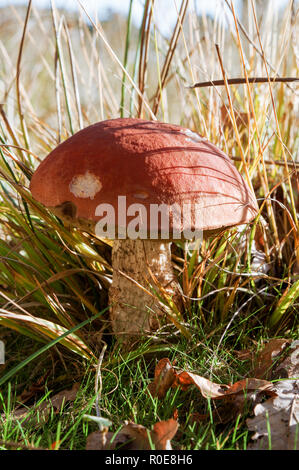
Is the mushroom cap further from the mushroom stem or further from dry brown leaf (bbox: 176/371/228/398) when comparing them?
dry brown leaf (bbox: 176/371/228/398)

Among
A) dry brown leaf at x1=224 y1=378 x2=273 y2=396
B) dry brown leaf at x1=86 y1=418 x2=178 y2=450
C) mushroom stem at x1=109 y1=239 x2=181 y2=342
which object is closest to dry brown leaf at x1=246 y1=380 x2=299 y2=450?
dry brown leaf at x1=224 y1=378 x2=273 y2=396

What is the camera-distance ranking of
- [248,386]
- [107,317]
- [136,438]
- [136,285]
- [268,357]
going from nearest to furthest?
[136,438] < [248,386] < [268,357] < [136,285] < [107,317]

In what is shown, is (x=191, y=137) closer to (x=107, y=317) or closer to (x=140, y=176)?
(x=140, y=176)

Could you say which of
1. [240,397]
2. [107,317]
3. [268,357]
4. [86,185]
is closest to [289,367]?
[268,357]

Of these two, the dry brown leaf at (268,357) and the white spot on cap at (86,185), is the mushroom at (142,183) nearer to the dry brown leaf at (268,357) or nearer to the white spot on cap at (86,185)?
the white spot on cap at (86,185)

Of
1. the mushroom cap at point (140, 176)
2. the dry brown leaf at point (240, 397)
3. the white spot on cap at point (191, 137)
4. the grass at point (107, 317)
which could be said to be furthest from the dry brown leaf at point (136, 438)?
the white spot on cap at point (191, 137)
